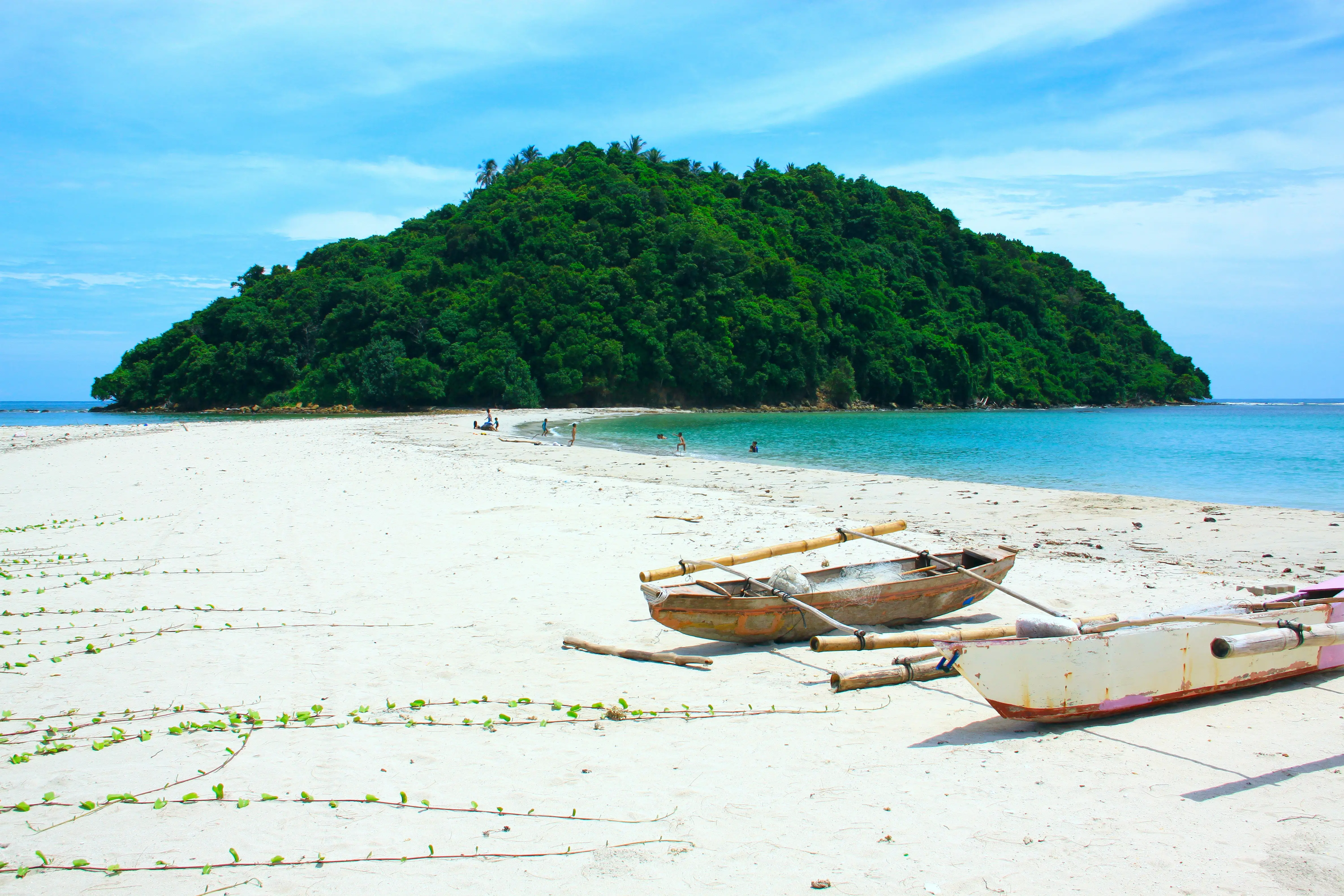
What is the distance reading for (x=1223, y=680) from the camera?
498cm

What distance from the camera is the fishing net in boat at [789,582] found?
655cm

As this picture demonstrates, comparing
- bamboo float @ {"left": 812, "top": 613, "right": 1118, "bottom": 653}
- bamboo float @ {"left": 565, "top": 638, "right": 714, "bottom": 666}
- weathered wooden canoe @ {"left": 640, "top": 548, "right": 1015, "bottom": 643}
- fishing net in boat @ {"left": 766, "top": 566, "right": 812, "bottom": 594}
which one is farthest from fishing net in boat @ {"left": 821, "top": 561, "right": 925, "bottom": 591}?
bamboo float @ {"left": 565, "top": 638, "right": 714, "bottom": 666}

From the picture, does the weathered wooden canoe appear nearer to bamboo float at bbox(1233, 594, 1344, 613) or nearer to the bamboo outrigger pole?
the bamboo outrigger pole

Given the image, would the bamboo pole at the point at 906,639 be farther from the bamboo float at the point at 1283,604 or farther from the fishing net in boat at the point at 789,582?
the bamboo float at the point at 1283,604

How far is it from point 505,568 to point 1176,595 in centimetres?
730

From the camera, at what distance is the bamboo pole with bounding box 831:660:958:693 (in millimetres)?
5418

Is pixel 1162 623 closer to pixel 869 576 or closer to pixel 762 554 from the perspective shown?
pixel 869 576

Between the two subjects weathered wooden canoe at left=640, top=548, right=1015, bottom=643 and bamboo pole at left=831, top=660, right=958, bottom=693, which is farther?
weathered wooden canoe at left=640, top=548, right=1015, bottom=643

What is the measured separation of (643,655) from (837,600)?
5.72 ft

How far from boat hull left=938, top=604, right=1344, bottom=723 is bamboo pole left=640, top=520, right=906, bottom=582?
2.68 metres

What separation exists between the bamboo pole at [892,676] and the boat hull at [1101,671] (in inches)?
23.8

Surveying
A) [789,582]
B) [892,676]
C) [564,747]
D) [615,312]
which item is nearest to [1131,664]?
[892,676]

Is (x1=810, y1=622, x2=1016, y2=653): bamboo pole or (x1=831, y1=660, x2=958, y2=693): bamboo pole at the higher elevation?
(x1=810, y1=622, x2=1016, y2=653): bamboo pole

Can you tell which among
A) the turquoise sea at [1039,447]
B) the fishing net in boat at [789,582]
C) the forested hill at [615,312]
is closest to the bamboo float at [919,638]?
the fishing net in boat at [789,582]
